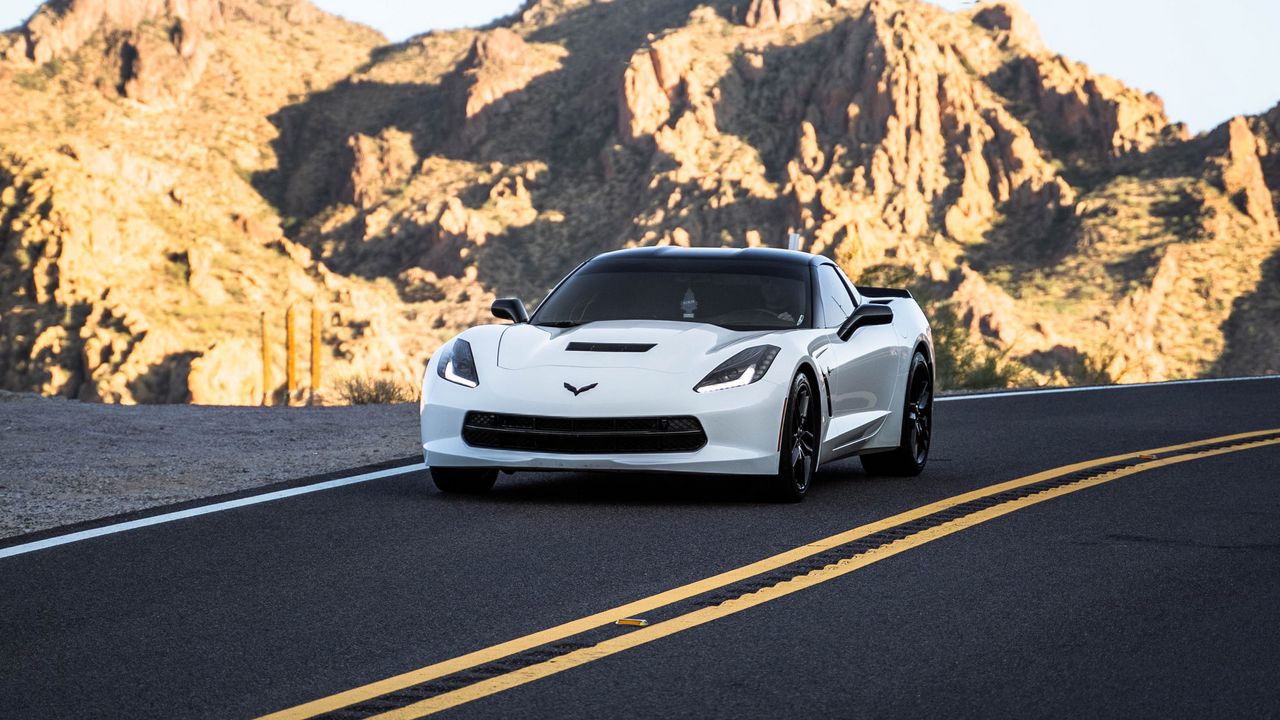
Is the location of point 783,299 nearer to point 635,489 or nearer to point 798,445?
point 798,445

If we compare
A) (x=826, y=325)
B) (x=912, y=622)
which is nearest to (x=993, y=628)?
(x=912, y=622)

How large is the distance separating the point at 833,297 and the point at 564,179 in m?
78.8

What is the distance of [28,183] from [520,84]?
35599 millimetres

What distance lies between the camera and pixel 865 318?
10352mm

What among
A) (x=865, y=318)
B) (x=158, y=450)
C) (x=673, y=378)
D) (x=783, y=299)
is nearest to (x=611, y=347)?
(x=673, y=378)

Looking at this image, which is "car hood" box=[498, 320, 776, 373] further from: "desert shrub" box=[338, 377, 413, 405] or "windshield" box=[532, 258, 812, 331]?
"desert shrub" box=[338, 377, 413, 405]

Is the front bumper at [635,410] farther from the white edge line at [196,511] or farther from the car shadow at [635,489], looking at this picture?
the white edge line at [196,511]

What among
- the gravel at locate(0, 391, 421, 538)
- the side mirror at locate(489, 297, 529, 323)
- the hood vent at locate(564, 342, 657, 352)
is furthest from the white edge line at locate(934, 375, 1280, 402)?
the hood vent at locate(564, 342, 657, 352)

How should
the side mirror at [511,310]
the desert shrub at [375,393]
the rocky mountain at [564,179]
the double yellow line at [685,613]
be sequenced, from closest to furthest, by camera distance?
the double yellow line at [685,613] → the side mirror at [511,310] → the desert shrub at [375,393] → the rocky mountain at [564,179]

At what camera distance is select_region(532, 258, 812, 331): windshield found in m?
10.3

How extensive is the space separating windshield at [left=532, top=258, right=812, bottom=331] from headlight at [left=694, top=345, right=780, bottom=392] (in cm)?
68

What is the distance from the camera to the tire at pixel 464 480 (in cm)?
956

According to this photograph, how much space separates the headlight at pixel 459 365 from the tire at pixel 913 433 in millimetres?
3094

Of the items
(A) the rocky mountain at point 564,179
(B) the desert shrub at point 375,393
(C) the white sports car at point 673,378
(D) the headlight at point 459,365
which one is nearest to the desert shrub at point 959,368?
(B) the desert shrub at point 375,393
